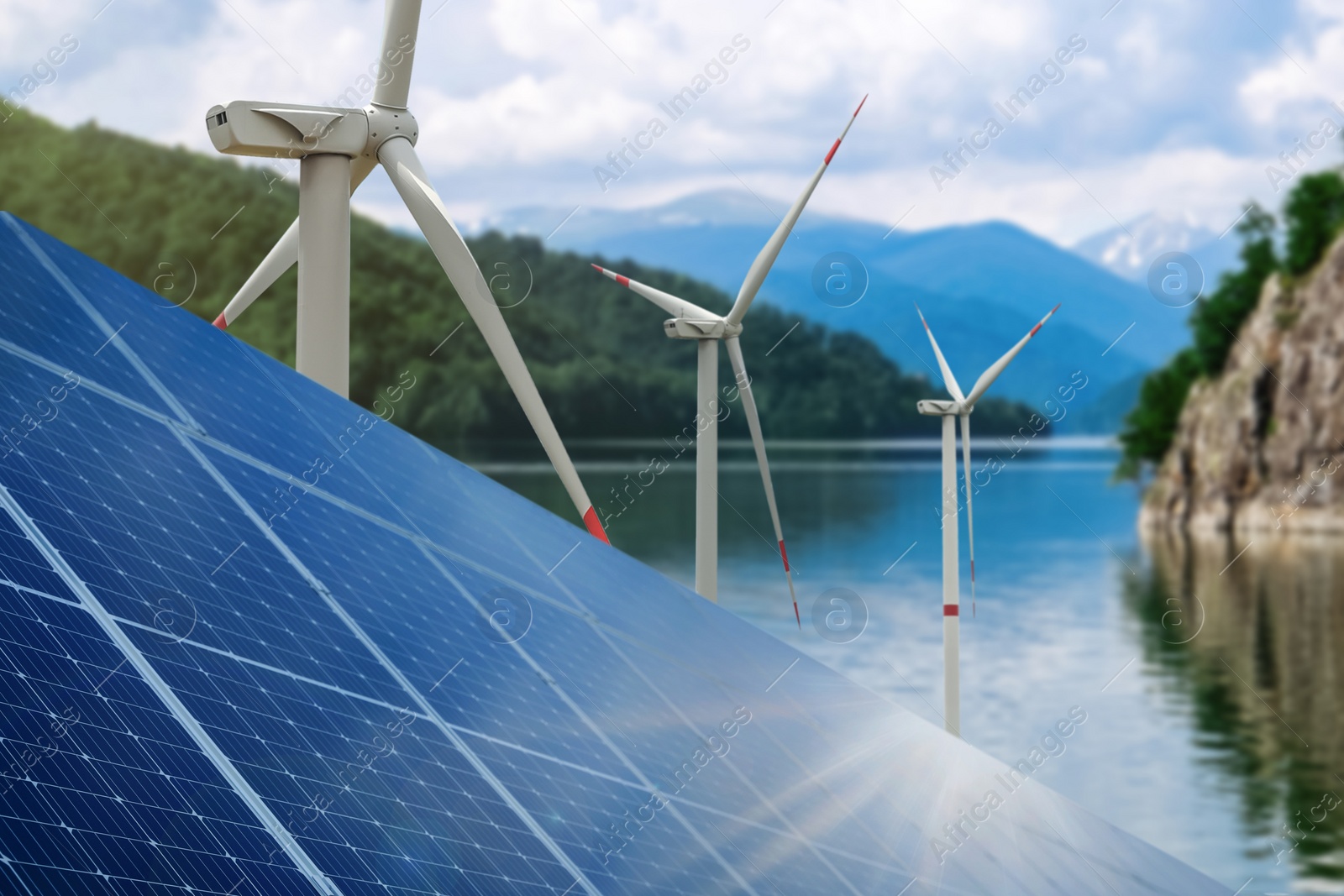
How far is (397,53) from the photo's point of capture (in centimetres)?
1708

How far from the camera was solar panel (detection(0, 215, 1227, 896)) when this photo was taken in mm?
5699

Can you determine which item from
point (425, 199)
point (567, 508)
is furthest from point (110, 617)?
point (567, 508)

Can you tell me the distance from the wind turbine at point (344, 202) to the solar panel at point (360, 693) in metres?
5.01

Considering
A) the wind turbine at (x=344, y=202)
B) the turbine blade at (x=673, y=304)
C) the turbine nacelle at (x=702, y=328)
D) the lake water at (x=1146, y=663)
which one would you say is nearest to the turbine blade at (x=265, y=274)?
the wind turbine at (x=344, y=202)

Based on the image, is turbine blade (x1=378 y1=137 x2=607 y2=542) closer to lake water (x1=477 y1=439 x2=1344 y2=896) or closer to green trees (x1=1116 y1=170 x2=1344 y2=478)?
lake water (x1=477 y1=439 x2=1344 y2=896)

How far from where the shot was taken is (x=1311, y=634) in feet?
360

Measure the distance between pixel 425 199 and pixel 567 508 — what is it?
591 ft

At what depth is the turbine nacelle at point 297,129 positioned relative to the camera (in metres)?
14.7

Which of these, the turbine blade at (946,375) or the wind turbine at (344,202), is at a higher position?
the turbine blade at (946,375)

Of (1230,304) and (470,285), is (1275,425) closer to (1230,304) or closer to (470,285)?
(1230,304)

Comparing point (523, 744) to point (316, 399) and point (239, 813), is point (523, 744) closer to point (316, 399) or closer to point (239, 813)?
point (239, 813)

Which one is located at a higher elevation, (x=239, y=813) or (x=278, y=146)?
(x=278, y=146)

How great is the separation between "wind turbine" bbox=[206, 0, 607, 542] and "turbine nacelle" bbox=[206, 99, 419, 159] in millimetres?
11

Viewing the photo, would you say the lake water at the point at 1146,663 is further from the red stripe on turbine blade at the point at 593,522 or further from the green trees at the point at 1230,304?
the red stripe on turbine blade at the point at 593,522
